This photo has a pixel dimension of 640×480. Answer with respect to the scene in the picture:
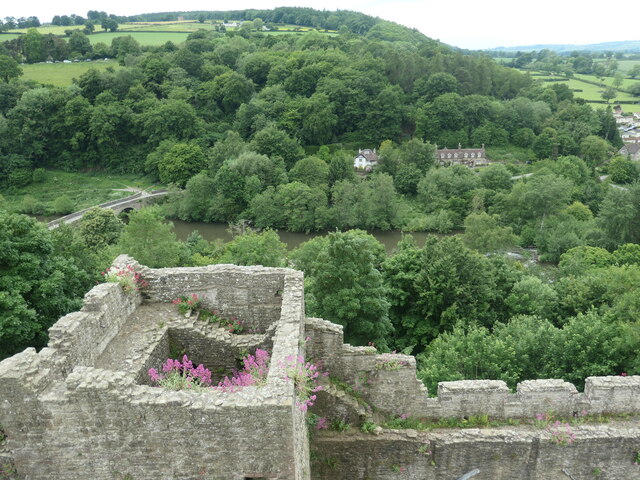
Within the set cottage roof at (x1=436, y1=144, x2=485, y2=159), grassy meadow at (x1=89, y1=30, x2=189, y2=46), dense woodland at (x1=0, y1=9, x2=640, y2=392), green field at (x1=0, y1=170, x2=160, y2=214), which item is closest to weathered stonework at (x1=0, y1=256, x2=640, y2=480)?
dense woodland at (x1=0, y1=9, x2=640, y2=392)

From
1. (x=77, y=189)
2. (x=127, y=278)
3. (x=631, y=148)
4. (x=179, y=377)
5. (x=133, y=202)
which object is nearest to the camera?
(x=179, y=377)

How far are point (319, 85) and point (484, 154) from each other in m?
28.8

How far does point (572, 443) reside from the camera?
10070 mm

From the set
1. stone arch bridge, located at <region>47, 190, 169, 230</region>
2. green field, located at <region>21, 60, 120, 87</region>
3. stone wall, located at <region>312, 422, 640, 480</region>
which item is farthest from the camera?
green field, located at <region>21, 60, 120, 87</region>

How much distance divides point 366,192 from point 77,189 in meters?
37.5

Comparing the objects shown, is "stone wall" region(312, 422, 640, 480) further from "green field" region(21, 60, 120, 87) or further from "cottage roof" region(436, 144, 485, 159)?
"green field" region(21, 60, 120, 87)

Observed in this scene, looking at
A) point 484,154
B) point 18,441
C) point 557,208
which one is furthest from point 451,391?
point 484,154

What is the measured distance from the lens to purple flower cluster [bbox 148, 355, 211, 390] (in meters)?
7.46

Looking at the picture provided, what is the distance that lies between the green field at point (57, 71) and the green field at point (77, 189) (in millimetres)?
21815

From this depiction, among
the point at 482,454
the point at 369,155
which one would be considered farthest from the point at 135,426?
the point at 369,155

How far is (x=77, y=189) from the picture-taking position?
62344 mm

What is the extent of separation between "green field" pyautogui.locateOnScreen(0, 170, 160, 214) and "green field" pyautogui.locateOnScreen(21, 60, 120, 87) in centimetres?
2182

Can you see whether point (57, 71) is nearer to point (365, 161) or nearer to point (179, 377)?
point (365, 161)

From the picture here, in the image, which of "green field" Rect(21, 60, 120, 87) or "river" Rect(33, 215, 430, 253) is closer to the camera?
"river" Rect(33, 215, 430, 253)
